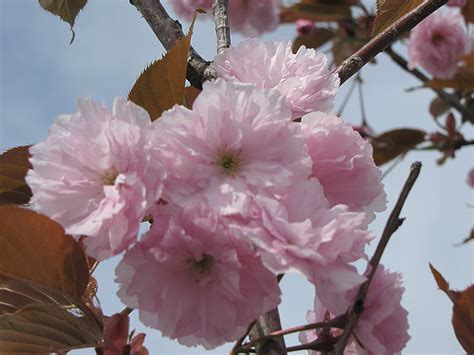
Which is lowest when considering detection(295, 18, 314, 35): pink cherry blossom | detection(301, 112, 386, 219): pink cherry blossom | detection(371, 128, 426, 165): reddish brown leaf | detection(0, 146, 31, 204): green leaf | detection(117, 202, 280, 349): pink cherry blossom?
detection(117, 202, 280, 349): pink cherry blossom

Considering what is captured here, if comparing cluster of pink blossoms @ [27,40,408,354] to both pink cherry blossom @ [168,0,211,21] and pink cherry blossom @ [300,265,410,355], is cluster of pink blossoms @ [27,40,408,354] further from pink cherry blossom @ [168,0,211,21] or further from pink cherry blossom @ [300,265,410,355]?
pink cherry blossom @ [168,0,211,21]

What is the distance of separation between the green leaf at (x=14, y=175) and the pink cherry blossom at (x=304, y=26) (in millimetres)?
3076

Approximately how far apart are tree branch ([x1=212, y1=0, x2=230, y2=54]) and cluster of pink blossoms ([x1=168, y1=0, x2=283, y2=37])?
6.76 feet

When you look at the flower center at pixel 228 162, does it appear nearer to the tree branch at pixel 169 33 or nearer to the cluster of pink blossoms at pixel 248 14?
the tree branch at pixel 169 33

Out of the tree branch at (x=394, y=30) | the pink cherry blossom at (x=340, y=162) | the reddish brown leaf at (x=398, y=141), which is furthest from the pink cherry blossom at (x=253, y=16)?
the pink cherry blossom at (x=340, y=162)

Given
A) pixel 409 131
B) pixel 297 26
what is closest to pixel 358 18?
pixel 297 26

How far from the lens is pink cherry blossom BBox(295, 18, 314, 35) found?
12.5ft

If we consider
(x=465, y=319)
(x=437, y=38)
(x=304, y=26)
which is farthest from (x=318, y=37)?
(x=465, y=319)

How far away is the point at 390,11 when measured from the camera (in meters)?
1.05

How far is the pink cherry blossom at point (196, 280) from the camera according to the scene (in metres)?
0.62

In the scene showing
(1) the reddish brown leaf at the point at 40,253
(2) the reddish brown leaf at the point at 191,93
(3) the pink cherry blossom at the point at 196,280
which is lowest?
(3) the pink cherry blossom at the point at 196,280

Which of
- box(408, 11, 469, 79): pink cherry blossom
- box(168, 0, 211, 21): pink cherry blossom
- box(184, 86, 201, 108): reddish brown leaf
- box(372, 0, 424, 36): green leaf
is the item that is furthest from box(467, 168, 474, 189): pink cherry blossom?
box(184, 86, 201, 108): reddish brown leaf

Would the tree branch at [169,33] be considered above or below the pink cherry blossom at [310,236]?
above

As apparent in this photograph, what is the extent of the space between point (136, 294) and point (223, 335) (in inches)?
3.7
